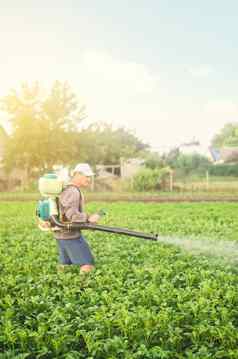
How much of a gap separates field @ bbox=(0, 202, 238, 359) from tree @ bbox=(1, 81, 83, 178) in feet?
117

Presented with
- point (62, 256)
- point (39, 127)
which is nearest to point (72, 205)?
point (62, 256)

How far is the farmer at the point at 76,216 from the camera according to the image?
6496mm

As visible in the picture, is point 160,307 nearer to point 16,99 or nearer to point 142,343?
point 142,343

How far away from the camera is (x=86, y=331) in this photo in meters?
4.88

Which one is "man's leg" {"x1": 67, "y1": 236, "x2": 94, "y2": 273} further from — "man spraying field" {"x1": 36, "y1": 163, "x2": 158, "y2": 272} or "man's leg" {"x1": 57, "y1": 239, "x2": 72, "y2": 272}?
"man's leg" {"x1": 57, "y1": 239, "x2": 72, "y2": 272}

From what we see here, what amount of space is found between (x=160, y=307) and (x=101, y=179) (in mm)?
35059

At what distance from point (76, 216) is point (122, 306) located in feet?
5.37

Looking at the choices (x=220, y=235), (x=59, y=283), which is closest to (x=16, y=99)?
(x=220, y=235)

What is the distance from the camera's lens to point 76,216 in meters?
6.48

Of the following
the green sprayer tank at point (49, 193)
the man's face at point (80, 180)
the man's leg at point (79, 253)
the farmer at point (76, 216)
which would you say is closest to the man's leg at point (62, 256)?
the farmer at point (76, 216)

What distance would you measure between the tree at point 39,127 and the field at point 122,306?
35.7 metres

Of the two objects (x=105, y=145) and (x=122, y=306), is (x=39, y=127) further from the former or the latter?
(x=122, y=306)

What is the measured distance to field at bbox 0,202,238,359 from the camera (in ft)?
14.6

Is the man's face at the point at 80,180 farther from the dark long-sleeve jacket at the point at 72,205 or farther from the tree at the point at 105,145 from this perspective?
the tree at the point at 105,145
